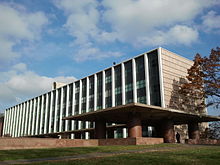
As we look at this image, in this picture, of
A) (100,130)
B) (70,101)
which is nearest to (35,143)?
(100,130)

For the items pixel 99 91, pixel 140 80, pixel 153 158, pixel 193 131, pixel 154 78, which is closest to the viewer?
pixel 153 158

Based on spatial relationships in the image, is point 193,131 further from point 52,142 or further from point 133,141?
point 52,142

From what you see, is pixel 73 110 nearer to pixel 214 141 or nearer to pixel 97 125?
pixel 97 125

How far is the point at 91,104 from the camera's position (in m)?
65.1

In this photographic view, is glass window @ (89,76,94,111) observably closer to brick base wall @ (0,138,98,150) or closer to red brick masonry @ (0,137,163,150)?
red brick masonry @ (0,137,163,150)

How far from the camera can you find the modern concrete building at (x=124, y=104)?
3288 centimetres

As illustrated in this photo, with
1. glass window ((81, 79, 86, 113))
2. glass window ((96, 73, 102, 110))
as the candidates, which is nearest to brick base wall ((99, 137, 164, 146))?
glass window ((96, 73, 102, 110))

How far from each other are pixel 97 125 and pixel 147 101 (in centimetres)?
1530

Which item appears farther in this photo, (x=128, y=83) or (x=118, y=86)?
(x=118, y=86)

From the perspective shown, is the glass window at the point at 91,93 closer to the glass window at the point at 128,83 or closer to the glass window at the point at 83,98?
the glass window at the point at 83,98

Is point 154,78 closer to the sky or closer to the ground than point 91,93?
closer to the sky

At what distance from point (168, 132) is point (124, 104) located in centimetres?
1133

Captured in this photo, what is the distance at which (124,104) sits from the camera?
44938mm

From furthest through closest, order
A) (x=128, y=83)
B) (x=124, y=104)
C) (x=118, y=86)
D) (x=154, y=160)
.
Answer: (x=118, y=86) → (x=128, y=83) → (x=124, y=104) → (x=154, y=160)
